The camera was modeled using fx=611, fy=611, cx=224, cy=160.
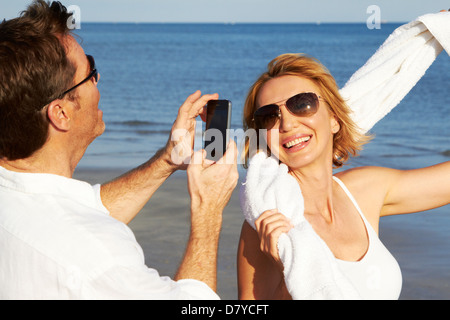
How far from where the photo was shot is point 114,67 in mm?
33219

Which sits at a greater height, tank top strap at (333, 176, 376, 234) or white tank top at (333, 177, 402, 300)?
tank top strap at (333, 176, 376, 234)

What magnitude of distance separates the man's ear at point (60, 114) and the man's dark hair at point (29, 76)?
0.08 feet

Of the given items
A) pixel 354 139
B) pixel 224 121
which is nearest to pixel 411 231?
pixel 354 139

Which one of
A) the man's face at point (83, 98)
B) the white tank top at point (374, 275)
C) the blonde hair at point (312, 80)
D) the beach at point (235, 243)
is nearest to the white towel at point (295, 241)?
the white tank top at point (374, 275)

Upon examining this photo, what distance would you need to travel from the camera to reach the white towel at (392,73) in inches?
158

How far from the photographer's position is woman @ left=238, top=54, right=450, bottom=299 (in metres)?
3.33

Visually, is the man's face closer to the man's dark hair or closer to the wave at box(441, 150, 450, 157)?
the man's dark hair

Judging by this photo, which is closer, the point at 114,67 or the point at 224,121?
the point at 224,121

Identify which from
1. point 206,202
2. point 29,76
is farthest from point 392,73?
point 29,76

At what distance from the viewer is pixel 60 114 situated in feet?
8.30

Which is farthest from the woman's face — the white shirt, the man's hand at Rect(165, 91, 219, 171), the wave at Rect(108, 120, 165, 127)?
the wave at Rect(108, 120, 165, 127)

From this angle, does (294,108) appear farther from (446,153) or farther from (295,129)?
(446,153)
